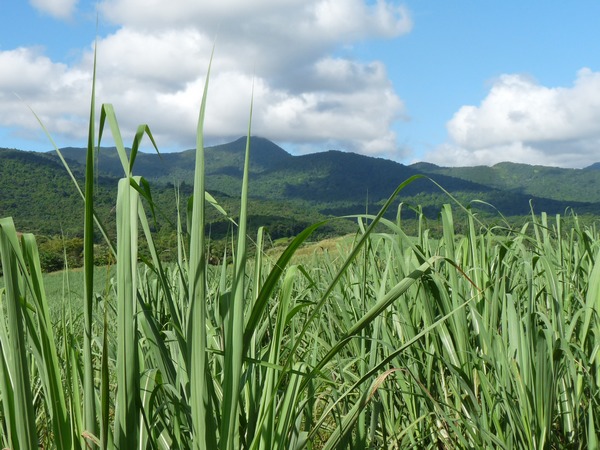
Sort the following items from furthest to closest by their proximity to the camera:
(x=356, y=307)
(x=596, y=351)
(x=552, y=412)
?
1. (x=356, y=307)
2. (x=596, y=351)
3. (x=552, y=412)

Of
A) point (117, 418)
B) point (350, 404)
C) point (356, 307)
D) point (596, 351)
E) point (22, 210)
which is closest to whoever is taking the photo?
point (117, 418)

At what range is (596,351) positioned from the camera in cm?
153

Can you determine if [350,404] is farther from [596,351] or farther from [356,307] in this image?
[596,351]

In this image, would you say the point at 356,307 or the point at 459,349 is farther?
the point at 356,307

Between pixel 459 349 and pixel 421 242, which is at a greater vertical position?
pixel 421 242

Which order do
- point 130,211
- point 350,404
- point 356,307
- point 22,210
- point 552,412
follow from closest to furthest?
1. point 130,211
2. point 552,412
3. point 350,404
4. point 356,307
5. point 22,210

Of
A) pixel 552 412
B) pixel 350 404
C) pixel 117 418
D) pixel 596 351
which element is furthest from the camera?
pixel 350 404

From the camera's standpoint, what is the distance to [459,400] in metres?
1.57

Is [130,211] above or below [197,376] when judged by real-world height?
above

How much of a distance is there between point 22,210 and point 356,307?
3568 inches

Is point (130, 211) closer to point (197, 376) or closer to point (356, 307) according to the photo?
point (197, 376)

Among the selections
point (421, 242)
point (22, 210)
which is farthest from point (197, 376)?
point (22, 210)

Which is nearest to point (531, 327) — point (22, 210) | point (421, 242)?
point (421, 242)

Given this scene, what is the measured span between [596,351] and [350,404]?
0.70 metres
